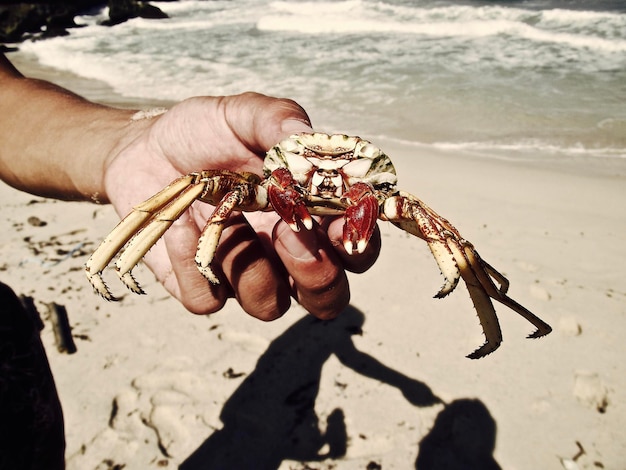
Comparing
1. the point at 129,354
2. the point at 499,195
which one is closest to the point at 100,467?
the point at 129,354

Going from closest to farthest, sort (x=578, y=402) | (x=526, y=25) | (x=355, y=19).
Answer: (x=578, y=402) → (x=526, y=25) → (x=355, y=19)

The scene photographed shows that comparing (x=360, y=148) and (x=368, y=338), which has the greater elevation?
(x=360, y=148)

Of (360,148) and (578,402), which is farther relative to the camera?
(578,402)

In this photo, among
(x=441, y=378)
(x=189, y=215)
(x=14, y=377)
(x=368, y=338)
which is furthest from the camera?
(x=368, y=338)

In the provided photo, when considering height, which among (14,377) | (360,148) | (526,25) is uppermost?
(360,148)

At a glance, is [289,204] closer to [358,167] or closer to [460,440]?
[358,167]

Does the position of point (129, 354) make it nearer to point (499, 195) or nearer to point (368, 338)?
point (368, 338)

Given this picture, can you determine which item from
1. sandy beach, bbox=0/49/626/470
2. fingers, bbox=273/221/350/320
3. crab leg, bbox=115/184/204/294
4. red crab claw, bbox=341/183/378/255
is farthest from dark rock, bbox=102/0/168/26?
red crab claw, bbox=341/183/378/255

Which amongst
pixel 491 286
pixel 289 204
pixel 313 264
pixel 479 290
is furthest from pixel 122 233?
pixel 491 286
